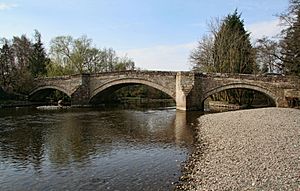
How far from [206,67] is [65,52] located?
24.2 metres

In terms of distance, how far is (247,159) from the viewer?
11680 mm

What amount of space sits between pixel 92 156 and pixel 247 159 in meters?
6.30

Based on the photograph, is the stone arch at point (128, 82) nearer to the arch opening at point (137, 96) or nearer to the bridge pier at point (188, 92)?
the bridge pier at point (188, 92)

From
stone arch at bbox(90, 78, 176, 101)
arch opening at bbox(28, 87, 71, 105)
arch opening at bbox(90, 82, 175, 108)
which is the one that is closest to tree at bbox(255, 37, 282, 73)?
stone arch at bbox(90, 78, 176, 101)

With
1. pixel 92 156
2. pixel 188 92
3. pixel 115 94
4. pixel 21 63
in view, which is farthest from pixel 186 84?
pixel 21 63

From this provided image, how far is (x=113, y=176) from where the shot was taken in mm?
11445

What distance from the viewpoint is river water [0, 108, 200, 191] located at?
10.7 meters

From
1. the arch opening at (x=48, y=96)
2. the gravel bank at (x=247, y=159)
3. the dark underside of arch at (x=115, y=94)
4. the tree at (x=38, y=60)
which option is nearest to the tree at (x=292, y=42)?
the gravel bank at (x=247, y=159)

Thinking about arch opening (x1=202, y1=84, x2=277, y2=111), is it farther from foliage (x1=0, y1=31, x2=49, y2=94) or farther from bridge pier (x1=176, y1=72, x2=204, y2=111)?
foliage (x1=0, y1=31, x2=49, y2=94)

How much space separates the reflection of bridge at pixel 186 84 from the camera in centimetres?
3381

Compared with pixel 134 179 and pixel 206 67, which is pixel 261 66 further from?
pixel 134 179

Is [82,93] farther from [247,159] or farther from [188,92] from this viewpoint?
[247,159]

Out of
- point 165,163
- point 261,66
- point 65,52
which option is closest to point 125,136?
point 165,163

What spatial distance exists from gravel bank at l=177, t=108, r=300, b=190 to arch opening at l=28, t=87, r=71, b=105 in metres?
36.6
